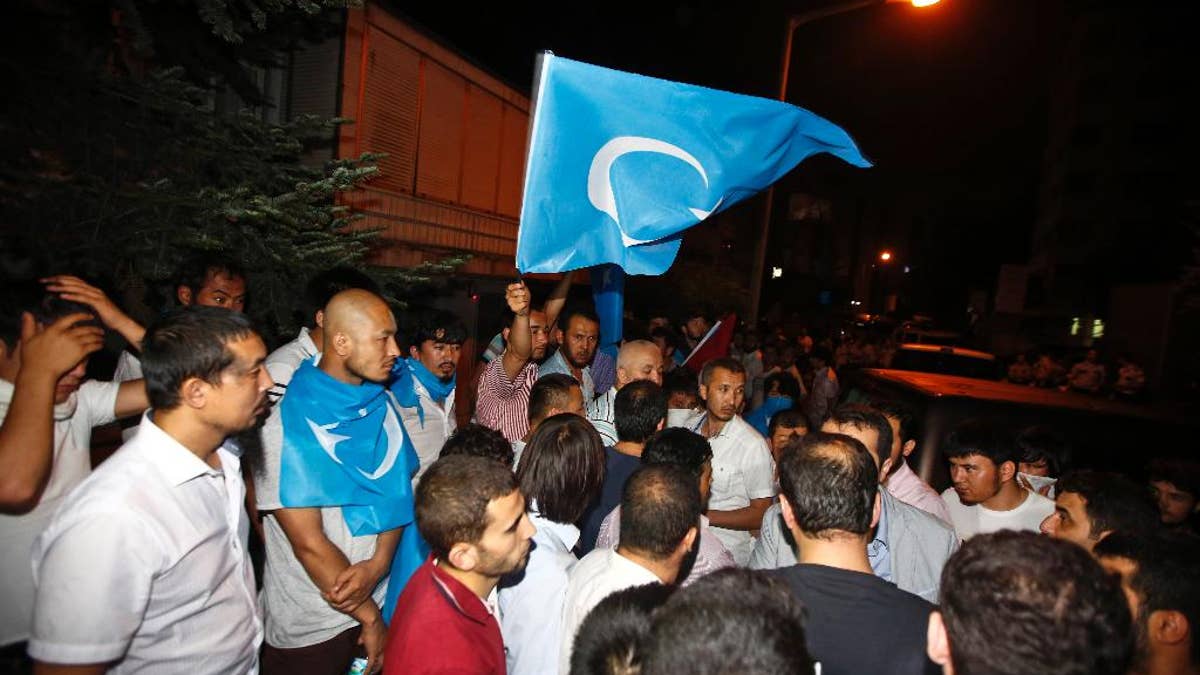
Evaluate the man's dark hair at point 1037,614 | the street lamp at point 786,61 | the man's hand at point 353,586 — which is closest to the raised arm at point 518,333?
the man's hand at point 353,586

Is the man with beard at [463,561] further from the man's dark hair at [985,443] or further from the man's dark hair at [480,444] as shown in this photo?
the man's dark hair at [985,443]

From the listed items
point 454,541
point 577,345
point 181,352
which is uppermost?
point 181,352

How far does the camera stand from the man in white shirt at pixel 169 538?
76.2 inches

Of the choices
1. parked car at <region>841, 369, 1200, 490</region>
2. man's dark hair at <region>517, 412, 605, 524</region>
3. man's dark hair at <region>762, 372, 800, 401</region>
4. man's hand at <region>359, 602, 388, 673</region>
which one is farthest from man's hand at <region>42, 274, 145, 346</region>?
man's dark hair at <region>762, 372, 800, 401</region>

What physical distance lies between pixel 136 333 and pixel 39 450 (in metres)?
0.85

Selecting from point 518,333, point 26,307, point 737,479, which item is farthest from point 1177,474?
point 26,307

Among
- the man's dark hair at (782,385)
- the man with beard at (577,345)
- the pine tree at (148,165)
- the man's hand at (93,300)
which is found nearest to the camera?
the man's hand at (93,300)

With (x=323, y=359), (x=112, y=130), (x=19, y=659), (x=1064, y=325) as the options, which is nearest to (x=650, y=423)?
(x=323, y=359)

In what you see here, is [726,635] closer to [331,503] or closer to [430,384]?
[331,503]

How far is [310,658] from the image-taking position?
315 centimetres

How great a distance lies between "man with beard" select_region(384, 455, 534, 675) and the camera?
2.16 m

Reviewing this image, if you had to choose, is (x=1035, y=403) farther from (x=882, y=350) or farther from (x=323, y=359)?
(x=882, y=350)

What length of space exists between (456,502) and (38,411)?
4.87ft

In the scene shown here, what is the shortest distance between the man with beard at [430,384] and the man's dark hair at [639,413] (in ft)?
3.79
